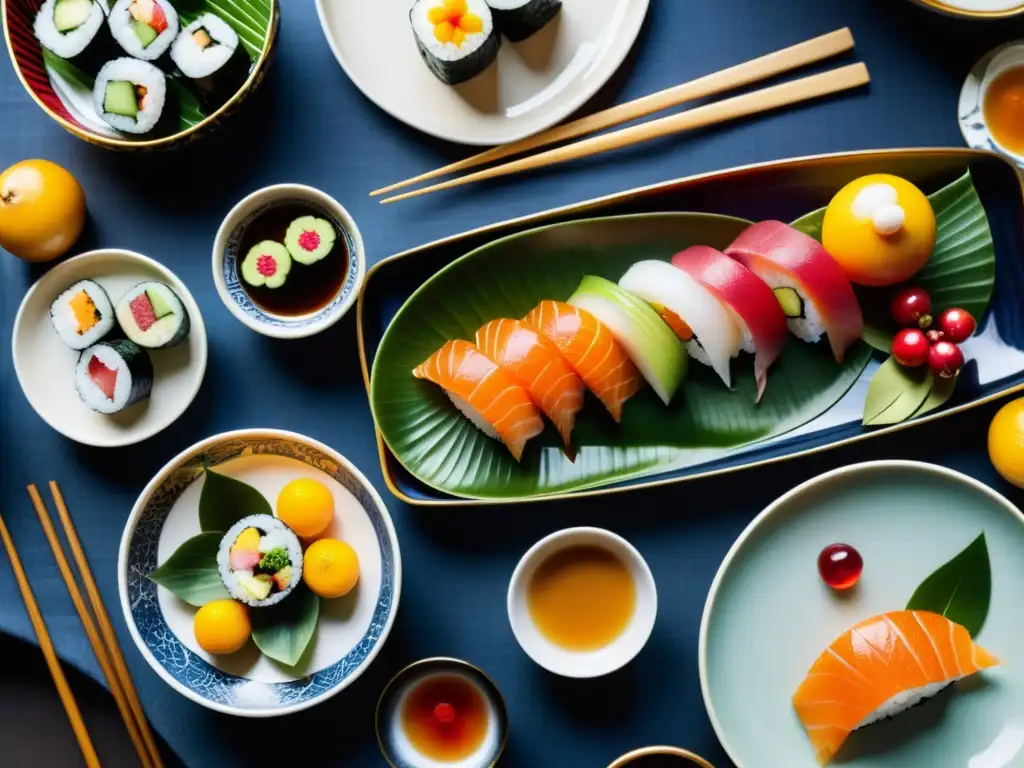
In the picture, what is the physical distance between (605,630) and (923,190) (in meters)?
1.13

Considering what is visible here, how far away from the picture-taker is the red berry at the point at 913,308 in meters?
1.98

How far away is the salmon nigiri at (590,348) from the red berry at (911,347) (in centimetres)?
54

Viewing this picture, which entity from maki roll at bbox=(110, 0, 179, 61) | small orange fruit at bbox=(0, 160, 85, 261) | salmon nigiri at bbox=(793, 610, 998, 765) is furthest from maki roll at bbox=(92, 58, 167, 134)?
salmon nigiri at bbox=(793, 610, 998, 765)

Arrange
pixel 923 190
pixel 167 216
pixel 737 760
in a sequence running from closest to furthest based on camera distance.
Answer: pixel 737 760 → pixel 923 190 → pixel 167 216

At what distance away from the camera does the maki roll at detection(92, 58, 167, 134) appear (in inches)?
82.8

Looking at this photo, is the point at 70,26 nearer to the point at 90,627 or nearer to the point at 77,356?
the point at 77,356

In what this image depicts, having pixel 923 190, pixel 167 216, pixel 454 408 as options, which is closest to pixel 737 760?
pixel 454 408

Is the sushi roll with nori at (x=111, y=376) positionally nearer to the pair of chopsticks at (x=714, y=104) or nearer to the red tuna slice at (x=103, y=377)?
the red tuna slice at (x=103, y=377)

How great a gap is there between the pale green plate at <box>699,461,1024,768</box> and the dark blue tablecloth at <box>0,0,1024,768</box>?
11cm

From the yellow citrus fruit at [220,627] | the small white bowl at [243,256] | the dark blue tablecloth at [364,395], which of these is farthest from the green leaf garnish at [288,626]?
the small white bowl at [243,256]

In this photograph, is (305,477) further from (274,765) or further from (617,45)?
(617,45)

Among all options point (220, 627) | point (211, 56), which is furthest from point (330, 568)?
point (211, 56)

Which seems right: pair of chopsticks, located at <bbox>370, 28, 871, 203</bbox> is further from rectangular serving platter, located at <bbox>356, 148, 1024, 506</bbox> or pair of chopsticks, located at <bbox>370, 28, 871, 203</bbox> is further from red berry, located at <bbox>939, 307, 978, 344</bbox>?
red berry, located at <bbox>939, 307, 978, 344</bbox>

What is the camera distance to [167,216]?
2.23 meters
